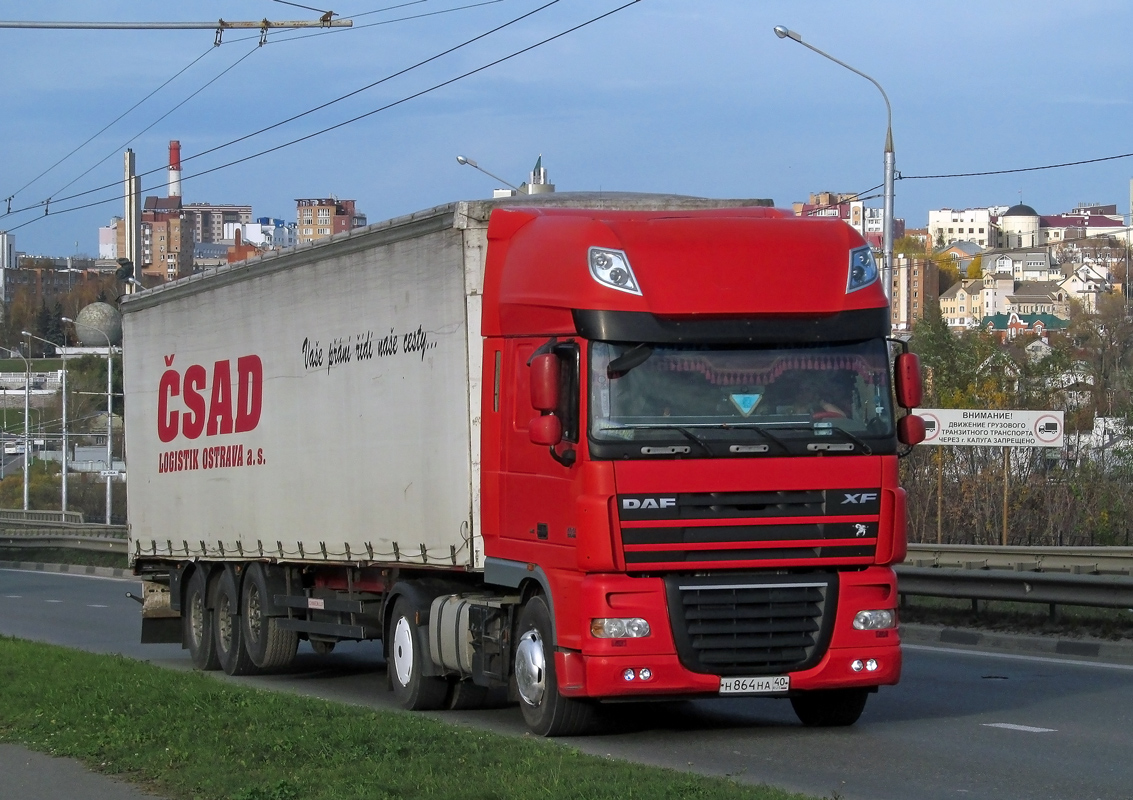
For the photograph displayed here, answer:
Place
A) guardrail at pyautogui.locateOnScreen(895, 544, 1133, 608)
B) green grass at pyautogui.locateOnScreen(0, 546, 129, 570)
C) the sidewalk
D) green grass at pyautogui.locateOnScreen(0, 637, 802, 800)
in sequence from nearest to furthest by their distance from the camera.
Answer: green grass at pyautogui.locateOnScreen(0, 637, 802, 800)
the sidewalk
guardrail at pyautogui.locateOnScreen(895, 544, 1133, 608)
green grass at pyautogui.locateOnScreen(0, 546, 129, 570)

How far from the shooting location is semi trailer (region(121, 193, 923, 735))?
9.27m

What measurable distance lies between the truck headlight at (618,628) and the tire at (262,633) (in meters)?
6.08

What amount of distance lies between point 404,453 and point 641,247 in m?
3.10

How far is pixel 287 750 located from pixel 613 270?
3.28 m

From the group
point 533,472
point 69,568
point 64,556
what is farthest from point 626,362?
point 64,556

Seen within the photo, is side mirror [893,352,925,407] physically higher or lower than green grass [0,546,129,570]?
higher

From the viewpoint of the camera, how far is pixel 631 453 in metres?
9.20

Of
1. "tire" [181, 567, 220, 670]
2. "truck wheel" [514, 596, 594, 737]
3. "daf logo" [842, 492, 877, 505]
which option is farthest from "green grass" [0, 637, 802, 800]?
"tire" [181, 567, 220, 670]

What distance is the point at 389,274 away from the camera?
12.1 m

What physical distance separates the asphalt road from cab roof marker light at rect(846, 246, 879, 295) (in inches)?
109

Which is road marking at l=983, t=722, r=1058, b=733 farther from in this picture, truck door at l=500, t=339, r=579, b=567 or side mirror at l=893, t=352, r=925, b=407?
truck door at l=500, t=339, r=579, b=567

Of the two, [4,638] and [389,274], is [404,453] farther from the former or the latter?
[4,638]

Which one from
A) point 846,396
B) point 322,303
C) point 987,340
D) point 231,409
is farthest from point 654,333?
point 987,340

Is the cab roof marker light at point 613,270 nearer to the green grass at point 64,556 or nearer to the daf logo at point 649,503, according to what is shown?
the daf logo at point 649,503
